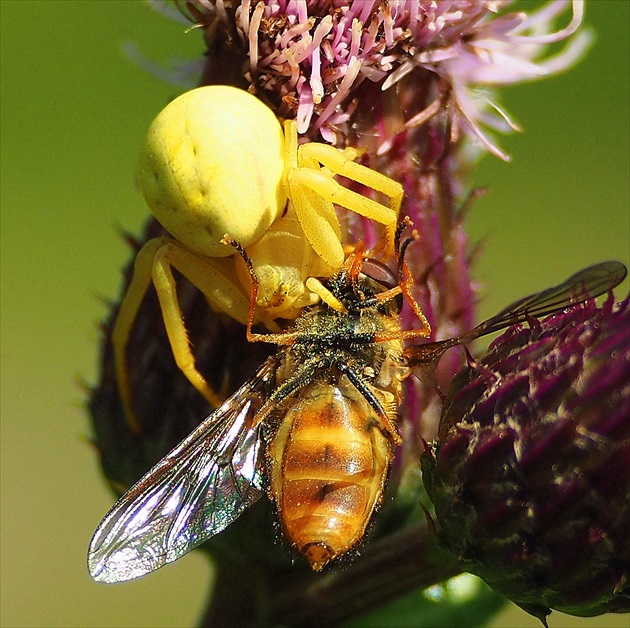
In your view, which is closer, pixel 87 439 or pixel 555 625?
pixel 87 439

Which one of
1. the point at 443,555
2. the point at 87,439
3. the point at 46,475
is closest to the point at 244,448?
the point at 443,555

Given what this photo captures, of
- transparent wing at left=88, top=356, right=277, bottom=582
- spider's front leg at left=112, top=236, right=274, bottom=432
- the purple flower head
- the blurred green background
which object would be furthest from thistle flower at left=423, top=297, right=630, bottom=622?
the blurred green background

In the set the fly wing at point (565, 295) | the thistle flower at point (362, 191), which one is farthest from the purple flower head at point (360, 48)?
the fly wing at point (565, 295)

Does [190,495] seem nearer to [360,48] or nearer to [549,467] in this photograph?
[549,467]

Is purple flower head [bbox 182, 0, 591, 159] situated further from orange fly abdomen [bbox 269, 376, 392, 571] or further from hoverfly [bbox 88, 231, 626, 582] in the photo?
orange fly abdomen [bbox 269, 376, 392, 571]

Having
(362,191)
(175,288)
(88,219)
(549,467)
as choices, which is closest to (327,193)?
(362,191)

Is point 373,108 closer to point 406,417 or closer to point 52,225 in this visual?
point 406,417

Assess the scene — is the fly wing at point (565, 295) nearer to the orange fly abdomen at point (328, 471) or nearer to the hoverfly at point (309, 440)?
the hoverfly at point (309, 440)
